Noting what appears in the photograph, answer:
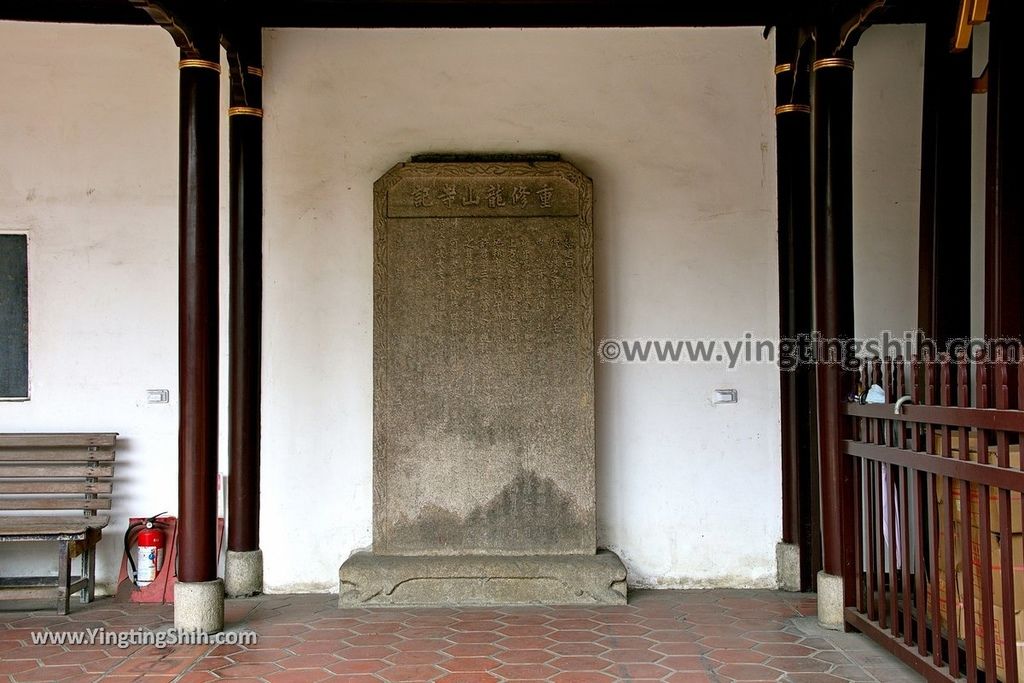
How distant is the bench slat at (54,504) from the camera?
5.57 m

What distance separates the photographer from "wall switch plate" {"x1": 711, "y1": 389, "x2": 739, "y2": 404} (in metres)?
5.98

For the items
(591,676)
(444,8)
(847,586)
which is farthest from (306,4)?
(847,586)

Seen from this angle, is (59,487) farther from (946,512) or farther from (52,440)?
(946,512)

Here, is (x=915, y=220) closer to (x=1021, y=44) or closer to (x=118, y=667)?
(x=1021, y=44)

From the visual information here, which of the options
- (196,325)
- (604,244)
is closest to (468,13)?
(604,244)

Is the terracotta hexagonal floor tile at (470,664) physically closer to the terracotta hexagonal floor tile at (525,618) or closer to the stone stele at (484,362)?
the terracotta hexagonal floor tile at (525,618)

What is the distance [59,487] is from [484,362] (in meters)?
2.71

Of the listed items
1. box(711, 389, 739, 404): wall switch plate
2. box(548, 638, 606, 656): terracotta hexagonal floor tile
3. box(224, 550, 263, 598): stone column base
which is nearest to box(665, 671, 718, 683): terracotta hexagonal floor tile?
box(548, 638, 606, 656): terracotta hexagonal floor tile

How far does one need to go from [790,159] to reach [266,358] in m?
3.63

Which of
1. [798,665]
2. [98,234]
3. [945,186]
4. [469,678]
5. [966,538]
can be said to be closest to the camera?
[966,538]

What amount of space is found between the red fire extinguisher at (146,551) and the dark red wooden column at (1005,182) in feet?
16.4

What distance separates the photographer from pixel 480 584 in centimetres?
546

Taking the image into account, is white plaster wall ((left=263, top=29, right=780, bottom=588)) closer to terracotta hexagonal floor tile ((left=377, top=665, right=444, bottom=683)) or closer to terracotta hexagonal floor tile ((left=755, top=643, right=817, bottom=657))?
terracotta hexagonal floor tile ((left=755, top=643, right=817, bottom=657))

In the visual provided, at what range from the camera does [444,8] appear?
5.83m
